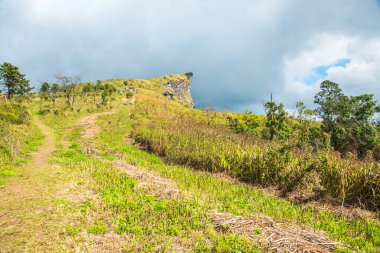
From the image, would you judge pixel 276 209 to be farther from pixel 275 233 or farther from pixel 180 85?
pixel 180 85

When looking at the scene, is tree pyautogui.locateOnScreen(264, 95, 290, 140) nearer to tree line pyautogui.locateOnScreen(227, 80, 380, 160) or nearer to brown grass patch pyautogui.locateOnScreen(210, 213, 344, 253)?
tree line pyautogui.locateOnScreen(227, 80, 380, 160)

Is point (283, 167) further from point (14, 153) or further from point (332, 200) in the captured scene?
point (14, 153)

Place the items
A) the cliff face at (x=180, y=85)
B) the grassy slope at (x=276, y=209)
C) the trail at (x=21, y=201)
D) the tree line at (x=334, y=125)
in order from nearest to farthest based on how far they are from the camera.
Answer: the trail at (x=21, y=201) < the grassy slope at (x=276, y=209) < the tree line at (x=334, y=125) < the cliff face at (x=180, y=85)

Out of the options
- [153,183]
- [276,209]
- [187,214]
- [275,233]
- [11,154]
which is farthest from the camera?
[11,154]

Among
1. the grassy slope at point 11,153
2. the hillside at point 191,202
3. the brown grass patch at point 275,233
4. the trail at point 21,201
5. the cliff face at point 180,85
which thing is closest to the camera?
the brown grass patch at point 275,233

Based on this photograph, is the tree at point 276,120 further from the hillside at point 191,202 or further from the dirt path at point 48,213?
the dirt path at point 48,213

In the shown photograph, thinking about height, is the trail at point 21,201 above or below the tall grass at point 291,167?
below

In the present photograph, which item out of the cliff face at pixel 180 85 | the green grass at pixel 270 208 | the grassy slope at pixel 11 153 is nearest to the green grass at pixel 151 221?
the green grass at pixel 270 208

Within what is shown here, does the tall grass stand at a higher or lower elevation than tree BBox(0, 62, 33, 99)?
lower

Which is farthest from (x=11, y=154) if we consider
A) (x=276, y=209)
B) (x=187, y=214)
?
(x=276, y=209)

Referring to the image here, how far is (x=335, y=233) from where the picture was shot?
673cm

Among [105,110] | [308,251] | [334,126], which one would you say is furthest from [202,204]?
[105,110]

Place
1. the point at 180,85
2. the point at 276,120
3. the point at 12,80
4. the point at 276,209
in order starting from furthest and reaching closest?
the point at 180,85 → the point at 12,80 → the point at 276,120 → the point at 276,209

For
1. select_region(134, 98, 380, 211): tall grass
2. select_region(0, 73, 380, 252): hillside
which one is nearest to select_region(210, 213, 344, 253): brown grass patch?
select_region(0, 73, 380, 252): hillside
